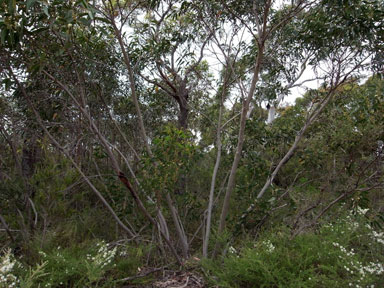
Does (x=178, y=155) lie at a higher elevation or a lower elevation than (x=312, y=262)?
higher

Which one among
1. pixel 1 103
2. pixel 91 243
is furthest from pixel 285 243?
pixel 1 103

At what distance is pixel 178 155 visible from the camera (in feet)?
11.2

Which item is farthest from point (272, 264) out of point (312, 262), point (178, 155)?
point (178, 155)

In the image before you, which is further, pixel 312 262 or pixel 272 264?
pixel 312 262

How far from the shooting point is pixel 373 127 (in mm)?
3785

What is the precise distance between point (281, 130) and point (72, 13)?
3.46m

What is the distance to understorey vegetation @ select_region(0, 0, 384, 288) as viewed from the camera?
2.96 meters

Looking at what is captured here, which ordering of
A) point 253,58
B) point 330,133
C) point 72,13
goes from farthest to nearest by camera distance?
1. point 253,58
2. point 330,133
3. point 72,13

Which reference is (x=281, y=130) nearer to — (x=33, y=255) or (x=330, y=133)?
(x=330, y=133)

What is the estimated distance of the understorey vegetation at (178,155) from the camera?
296 cm

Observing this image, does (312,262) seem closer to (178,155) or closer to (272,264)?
(272,264)

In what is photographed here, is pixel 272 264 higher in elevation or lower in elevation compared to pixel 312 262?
higher

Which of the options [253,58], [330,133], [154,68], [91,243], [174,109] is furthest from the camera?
[174,109]

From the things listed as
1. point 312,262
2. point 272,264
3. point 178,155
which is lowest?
point 312,262
